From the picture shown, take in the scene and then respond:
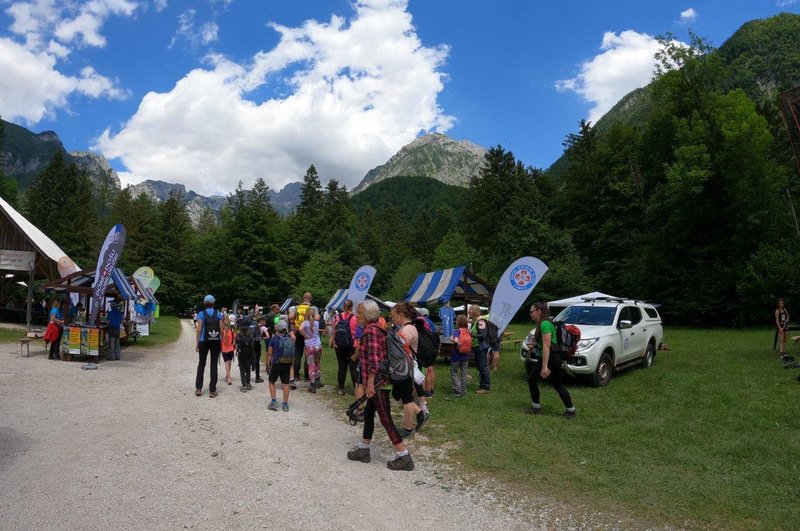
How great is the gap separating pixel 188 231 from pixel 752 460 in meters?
62.8

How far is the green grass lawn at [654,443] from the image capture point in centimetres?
471

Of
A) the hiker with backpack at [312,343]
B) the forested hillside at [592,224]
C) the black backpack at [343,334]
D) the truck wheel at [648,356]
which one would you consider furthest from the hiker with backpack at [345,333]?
the forested hillside at [592,224]

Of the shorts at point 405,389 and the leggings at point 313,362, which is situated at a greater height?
the shorts at point 405,389

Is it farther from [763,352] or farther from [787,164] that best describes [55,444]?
[787,164]

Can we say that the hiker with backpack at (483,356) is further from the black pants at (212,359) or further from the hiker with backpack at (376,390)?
the black pants at (212,359)

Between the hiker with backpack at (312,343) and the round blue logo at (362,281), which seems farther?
the round blue logo at (362,281)

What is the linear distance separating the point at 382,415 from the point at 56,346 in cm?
1380

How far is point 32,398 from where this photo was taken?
8867mm

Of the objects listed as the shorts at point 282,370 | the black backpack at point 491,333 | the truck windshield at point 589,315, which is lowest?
the shorts at point 282,370

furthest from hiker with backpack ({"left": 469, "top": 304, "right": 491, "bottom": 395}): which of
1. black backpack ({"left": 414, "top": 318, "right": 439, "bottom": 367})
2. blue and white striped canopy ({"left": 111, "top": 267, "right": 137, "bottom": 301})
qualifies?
blue and white striped canopy ({"left": 111, "top": 267, "right": 137, "bottom": 301})

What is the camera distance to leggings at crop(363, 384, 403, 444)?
568cm

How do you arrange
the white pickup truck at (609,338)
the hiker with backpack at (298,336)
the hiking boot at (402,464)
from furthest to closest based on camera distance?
the hiker with backpack at (298,336) < the white pickup truck at (609,338) < the hiking boot at (402,464)

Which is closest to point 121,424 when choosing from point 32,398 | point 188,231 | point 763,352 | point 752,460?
point 32,398

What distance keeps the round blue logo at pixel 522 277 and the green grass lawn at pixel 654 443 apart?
2.65m
